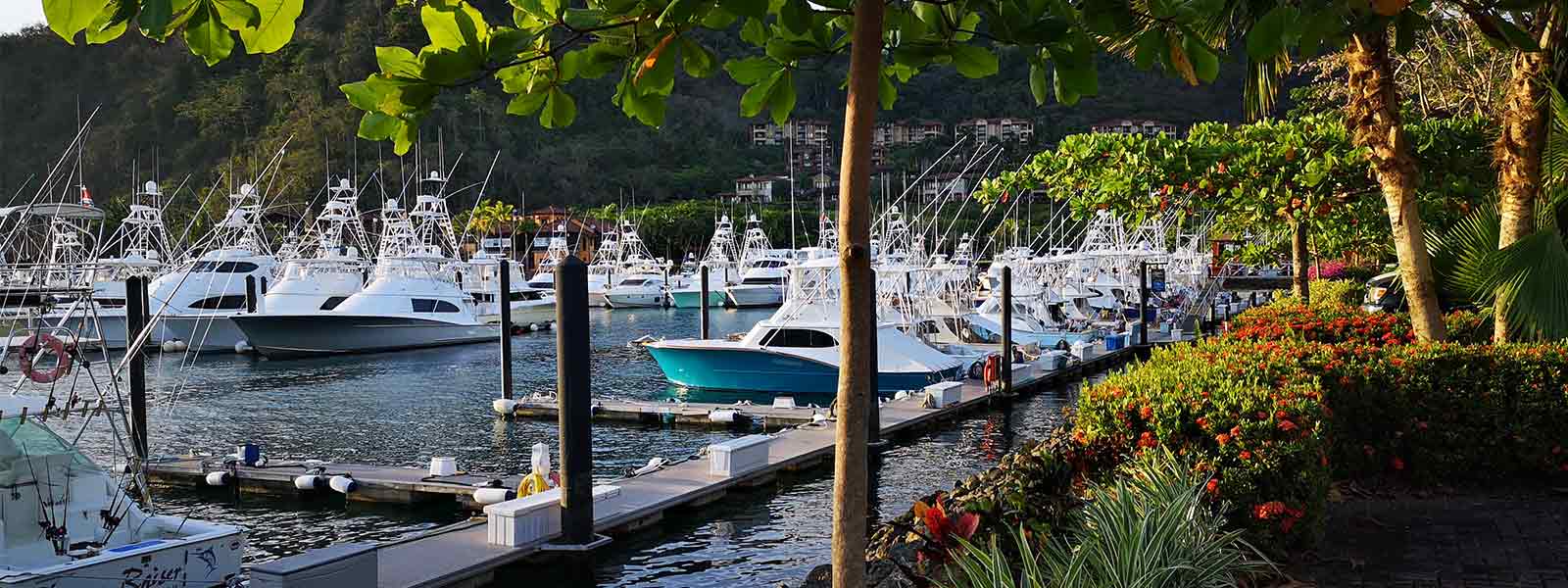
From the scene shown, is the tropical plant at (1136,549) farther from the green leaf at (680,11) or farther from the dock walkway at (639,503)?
the dock walkway at (639,503)

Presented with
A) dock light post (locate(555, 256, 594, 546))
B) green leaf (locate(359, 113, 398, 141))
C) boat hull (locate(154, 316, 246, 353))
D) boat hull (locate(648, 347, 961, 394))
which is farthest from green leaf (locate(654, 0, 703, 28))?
boat hull (locate(154, 316, 246, 353))

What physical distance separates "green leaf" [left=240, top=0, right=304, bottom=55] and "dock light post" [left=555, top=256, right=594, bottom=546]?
11.0 m

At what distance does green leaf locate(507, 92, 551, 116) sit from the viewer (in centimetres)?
396

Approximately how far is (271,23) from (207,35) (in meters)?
0.22

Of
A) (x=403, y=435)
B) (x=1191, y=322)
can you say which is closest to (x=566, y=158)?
(x=1191, y=322)

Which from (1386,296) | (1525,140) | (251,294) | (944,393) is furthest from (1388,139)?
(251,294)

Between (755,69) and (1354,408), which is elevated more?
(755,69)

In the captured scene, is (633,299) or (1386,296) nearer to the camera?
(1386,296)

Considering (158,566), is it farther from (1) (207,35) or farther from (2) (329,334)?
(2) (329,334)

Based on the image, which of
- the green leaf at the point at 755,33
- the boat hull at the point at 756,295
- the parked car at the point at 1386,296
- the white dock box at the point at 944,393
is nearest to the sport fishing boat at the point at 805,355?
the white dock box at the point at 944,393

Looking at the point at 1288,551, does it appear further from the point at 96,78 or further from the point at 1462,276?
the point at 96,78

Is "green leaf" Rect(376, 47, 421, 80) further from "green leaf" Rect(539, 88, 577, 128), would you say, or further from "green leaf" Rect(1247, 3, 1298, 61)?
"green leaf" Rect(1247, 3, 1298, 61)

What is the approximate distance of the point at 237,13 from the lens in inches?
117

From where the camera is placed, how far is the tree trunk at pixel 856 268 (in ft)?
13.0
